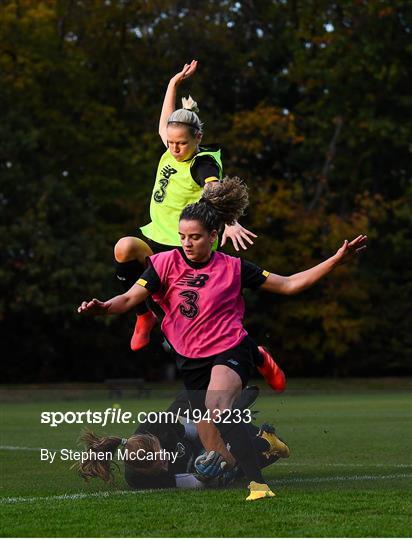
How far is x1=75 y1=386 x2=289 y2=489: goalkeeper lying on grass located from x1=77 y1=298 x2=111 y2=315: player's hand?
1062 mm

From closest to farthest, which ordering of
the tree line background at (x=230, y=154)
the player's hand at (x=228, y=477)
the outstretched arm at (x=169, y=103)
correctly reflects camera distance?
the player's hand at (x=228, y=477) → the outstretched arm at (x=169, y=103) → the tree line background at (x=230, y=154)

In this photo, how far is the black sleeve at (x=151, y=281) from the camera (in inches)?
292

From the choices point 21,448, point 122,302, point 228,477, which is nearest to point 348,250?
point 122,302

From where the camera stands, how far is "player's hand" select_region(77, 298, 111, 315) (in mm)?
6785

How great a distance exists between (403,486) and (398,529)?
1870mm

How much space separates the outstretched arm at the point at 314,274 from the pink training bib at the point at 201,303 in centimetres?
23

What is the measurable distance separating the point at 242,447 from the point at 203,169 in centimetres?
251

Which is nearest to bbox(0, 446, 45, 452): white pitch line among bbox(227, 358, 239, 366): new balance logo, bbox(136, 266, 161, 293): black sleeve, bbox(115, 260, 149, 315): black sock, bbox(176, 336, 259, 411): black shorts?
bbox(115, 260, 149, 315): black sock

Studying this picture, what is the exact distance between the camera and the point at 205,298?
734 cm

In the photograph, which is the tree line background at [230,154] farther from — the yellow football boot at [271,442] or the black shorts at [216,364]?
the black shorts at [216,364]

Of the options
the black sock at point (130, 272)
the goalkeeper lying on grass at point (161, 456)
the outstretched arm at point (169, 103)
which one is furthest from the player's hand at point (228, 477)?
the outstretched arm at point (169, 103)

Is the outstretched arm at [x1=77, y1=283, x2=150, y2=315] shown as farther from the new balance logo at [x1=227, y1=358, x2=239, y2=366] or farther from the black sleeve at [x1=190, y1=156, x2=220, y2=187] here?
the black sleeve at [x1=190, y1=156, x2=220, y2=187]

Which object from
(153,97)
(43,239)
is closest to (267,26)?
(153,97)

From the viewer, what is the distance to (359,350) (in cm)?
3966
